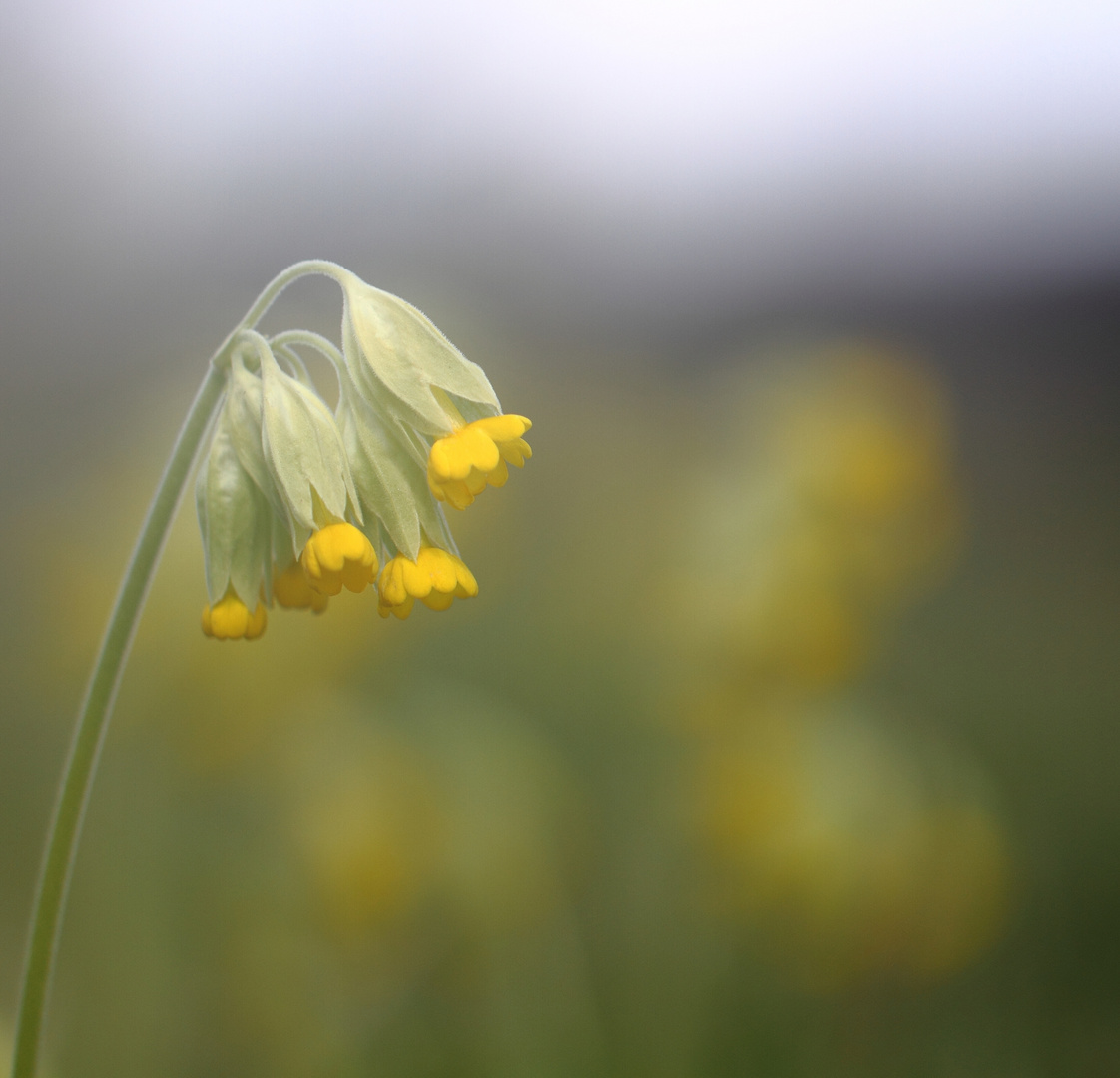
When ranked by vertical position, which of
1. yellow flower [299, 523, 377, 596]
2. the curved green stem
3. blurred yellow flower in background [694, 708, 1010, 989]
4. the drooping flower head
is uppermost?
the drooping flower head

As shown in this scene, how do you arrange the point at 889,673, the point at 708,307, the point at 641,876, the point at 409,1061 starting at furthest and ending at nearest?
the point at 708,307 < the point at 889,673 < the point at 641,876 < the point at 409,1061

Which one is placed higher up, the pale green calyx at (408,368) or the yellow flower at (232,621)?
the pale green calyx at (408,368)

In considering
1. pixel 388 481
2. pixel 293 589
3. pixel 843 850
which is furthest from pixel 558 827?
pixel 388 481

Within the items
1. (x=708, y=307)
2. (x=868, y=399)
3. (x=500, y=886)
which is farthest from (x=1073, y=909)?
(x=708, y=307)

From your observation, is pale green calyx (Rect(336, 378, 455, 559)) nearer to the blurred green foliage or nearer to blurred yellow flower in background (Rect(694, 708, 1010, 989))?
the blurred green foliage

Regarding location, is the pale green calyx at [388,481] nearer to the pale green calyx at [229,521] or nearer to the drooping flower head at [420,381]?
the drooping flower head at [420,381]

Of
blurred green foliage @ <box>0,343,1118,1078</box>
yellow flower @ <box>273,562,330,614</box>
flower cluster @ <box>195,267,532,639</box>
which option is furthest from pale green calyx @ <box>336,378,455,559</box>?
blurred green foliage @ <box>0,343,1118,1078</box>

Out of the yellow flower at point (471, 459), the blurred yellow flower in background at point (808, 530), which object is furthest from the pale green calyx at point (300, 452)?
the blurred yellow flower in background at point (808, 530)

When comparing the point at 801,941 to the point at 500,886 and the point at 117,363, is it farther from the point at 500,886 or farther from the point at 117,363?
the point at 117,363
